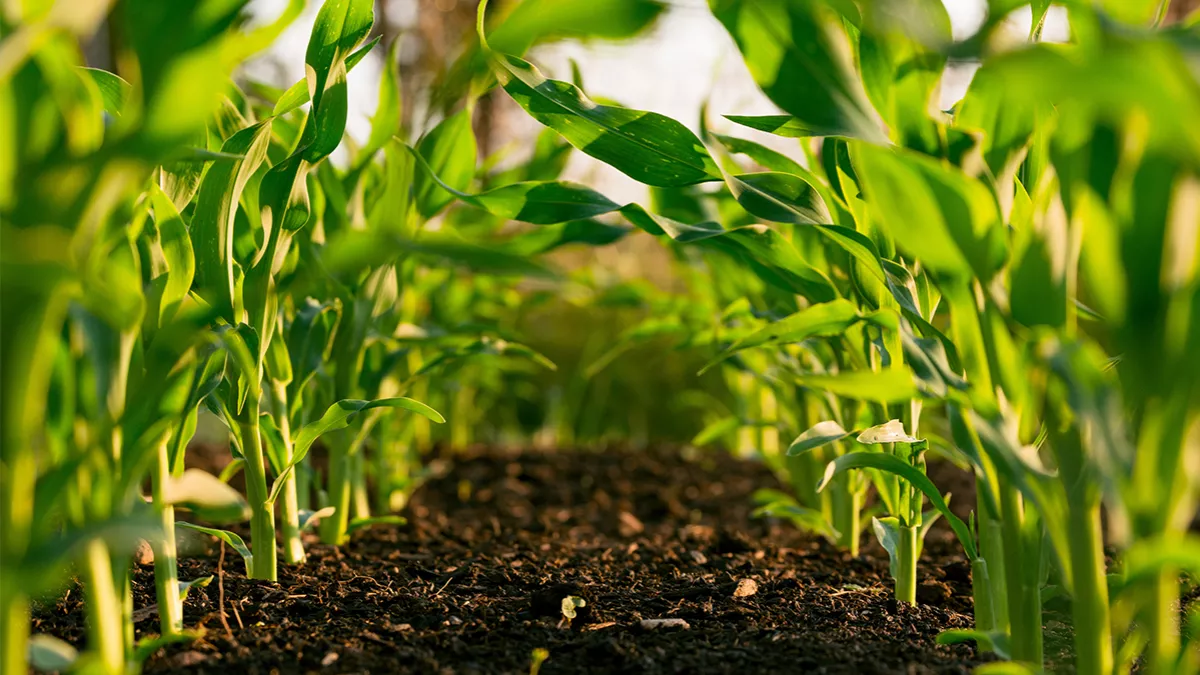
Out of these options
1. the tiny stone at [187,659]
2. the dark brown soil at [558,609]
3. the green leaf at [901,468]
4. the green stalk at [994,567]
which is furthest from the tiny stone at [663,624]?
the tiny stone at [187,659]

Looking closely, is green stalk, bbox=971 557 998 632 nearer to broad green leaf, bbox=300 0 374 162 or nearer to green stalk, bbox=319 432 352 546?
broad green leaf, bbox=300 0 374 162

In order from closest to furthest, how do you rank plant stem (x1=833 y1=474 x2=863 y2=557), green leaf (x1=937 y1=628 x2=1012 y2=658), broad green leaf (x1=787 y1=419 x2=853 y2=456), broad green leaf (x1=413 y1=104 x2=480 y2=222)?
green leaf (x1=937 y1=628 x2=1012 y2=658) < broad green leaf (x1=787 y1=419 x2=853 y2=456) < broad green leaf (x1=413 y1=104 x2=480 y2=222) < plant stem (x1=833 y1=474 x2=863 y2=557)

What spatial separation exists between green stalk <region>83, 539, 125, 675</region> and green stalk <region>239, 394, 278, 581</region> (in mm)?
435

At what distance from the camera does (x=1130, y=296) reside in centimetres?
77

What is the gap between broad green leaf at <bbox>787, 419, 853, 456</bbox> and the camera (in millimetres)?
1060

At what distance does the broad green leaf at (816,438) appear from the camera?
1060 millimetres

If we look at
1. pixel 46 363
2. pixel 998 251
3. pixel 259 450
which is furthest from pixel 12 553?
pixel 998 251

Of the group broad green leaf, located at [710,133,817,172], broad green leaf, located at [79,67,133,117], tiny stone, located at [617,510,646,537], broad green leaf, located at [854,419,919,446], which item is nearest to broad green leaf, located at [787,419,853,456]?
broad green leaf, located at [854,419,919,446]

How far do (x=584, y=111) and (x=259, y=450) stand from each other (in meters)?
0.67

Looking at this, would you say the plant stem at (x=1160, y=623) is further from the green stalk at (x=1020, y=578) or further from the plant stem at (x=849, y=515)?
the plant stem at (x=849, y=515)

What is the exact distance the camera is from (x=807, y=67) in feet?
3.01

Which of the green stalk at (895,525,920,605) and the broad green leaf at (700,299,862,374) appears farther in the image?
the green stalk at (895,525,920,605)

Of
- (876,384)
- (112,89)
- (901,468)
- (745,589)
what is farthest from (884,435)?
(112,89)

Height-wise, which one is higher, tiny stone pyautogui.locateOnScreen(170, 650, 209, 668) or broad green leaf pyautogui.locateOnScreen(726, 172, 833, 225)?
broad green leaf pyautogui.locateOnScreen(726, 172, 833, 225)
